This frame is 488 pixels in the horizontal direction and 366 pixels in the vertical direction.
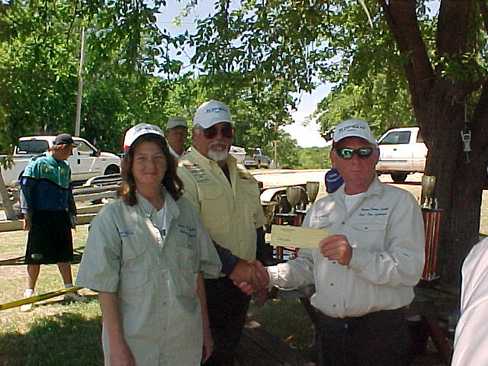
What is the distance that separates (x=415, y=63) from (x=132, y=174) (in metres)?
4.31

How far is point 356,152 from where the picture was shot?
275cm

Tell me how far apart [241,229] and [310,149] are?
65888 mm

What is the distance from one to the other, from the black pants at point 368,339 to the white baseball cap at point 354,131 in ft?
2.53

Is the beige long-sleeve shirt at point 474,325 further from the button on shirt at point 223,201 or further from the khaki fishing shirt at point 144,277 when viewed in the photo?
the button on shirt at point 223,201

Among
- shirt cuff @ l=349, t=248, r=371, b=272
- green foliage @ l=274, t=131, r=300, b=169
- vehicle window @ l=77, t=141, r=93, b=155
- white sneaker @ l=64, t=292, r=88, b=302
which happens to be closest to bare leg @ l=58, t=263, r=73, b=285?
white sneaker @ l=64, t=292, r=88, b=302

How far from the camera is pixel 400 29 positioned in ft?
20.1

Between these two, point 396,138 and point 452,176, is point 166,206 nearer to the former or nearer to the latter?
point 452,176

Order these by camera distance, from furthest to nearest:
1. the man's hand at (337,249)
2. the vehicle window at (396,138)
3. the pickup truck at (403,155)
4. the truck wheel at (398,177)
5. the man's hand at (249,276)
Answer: the vehicle window at (396,138)
the truck wheel at (398,177)
the pickup truck at (403,155)
the man's hand at (249,276)
the man's hand at (337,249)

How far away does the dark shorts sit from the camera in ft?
21.6

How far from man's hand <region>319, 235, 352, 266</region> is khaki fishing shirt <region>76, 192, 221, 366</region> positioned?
0.62m

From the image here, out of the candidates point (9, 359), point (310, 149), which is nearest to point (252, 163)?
point (310, 149)

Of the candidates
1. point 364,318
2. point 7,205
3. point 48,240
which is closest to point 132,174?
point 364,318

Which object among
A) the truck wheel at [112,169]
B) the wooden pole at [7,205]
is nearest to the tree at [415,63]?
the wooden pole at [7,205]

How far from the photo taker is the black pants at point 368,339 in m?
2.72
